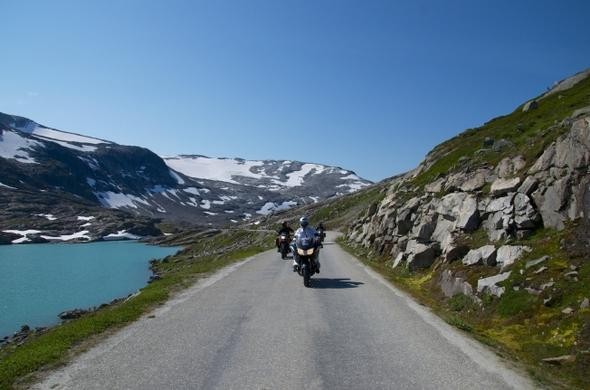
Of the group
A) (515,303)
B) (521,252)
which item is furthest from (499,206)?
(515,303)

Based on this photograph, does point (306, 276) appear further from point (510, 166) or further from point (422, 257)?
point (510, 166)

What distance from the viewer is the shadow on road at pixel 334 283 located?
64.4 feet

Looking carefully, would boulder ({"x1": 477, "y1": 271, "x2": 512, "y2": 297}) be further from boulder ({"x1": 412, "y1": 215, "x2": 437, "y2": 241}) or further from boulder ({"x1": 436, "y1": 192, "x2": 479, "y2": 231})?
boulder ({"x1": 412, "y1": 215, "x2": 437, "y2": 241})

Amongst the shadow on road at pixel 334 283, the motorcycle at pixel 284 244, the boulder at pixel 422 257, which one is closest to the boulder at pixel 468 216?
the boulder at pixel 422 257

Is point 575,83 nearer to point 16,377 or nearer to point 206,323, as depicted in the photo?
point 206,323

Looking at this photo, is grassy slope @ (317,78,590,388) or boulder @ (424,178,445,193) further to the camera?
boulder @ (424,178,445,193)

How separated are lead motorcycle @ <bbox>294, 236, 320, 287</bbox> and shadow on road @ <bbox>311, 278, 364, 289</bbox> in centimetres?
51

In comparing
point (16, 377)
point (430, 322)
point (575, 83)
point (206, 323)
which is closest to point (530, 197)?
point (430, 322)

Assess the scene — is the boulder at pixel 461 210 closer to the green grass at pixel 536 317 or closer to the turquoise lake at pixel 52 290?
the green grass at pixel 536 317

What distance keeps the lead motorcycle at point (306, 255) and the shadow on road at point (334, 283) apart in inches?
20.2

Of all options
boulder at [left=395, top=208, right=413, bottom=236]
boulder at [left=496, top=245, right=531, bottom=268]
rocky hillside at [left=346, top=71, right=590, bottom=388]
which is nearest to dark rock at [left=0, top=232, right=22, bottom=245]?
boulder at [left=395, top=208, right=413, bottom=236]

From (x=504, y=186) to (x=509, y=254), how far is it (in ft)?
16.7

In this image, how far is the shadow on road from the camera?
773 inches

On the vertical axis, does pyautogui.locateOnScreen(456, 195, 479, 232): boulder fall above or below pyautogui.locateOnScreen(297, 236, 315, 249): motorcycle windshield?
above
